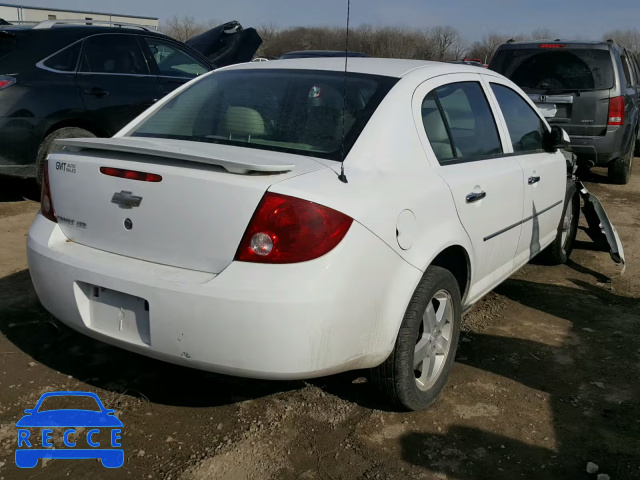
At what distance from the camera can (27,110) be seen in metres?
6.04

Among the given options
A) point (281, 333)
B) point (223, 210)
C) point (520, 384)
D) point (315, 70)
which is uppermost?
point (315, 70)

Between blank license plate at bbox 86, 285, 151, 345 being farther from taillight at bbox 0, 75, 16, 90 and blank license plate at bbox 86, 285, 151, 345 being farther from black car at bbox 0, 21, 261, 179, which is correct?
taillight at bbox 0, 75, 16, 90

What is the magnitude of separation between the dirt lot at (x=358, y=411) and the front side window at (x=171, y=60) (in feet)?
12.2

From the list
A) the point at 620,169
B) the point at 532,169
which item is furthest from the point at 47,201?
the point at 620,169

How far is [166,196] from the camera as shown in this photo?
8.32 ft

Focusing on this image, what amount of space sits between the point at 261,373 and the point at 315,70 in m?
1.72

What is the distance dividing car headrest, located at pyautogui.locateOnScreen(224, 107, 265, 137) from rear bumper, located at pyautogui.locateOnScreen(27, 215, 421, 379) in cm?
86

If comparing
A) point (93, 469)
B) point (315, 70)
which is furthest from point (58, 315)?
point (315, 70)

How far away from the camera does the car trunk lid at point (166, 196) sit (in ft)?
8.00

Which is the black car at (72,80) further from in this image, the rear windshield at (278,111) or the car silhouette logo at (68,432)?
the car silhouette logo at (68,432)

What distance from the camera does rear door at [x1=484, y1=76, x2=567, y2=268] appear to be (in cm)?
401

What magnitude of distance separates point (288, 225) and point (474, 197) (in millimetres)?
1254

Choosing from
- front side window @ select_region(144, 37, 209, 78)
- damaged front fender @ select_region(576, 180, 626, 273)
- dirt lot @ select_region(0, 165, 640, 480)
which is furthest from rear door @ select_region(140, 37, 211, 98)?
damaged front fender @ select_region(576, 180, 626, 273)

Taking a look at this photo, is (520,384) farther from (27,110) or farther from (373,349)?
(27,110)
